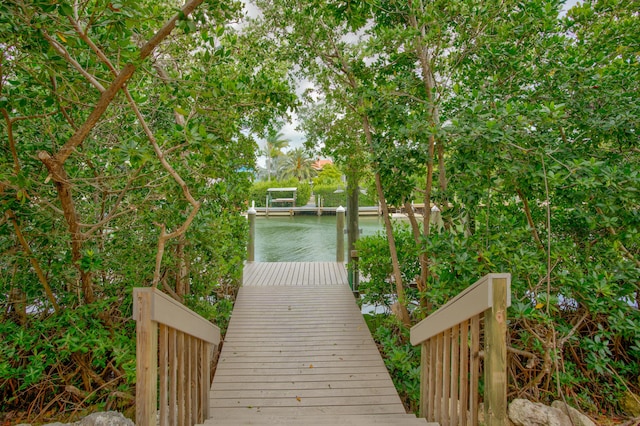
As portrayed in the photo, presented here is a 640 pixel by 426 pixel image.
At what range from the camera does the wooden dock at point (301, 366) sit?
2682 millimetres

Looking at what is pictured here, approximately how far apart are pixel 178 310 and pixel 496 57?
299 centimetres

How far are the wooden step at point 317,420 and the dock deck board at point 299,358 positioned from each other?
0.14m

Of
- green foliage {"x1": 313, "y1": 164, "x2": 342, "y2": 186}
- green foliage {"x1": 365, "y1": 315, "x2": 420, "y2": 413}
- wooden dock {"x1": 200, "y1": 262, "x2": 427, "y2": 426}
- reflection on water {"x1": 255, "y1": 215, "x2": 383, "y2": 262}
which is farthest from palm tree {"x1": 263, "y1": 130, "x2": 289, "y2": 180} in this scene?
green foliage {"x1": 365, "y1": 315, "x2": 420, "y2": 413}

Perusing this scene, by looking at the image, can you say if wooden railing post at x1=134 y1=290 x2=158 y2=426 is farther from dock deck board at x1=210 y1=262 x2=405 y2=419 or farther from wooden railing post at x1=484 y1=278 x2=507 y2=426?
wooden railing post at x1=484 y1=278 x2=507 y2=426

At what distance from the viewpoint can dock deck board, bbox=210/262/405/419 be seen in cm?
284

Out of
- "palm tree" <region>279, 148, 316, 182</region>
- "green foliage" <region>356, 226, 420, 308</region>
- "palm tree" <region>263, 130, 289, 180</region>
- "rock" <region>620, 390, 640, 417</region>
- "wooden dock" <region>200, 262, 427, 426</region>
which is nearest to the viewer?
"wooden dock" <region>200, 262, 427, 426</region>

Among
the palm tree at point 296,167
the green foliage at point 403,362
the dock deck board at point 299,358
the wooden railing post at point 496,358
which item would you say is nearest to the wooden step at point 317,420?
the dock deck board at point 299,358

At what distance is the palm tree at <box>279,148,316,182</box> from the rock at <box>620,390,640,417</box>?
3205 cm

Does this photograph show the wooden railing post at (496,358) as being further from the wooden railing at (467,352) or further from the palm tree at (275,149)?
the palm tree at (275,149)

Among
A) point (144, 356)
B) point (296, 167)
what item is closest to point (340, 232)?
point (144, 356)

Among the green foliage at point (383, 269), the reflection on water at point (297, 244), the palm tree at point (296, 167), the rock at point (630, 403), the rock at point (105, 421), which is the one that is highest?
the palm tree at point (296, 167)

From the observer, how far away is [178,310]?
1781mm

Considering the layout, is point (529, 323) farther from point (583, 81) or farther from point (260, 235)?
point (260, 235)

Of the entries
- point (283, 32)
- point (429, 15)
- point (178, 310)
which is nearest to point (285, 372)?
point (178, 310)
